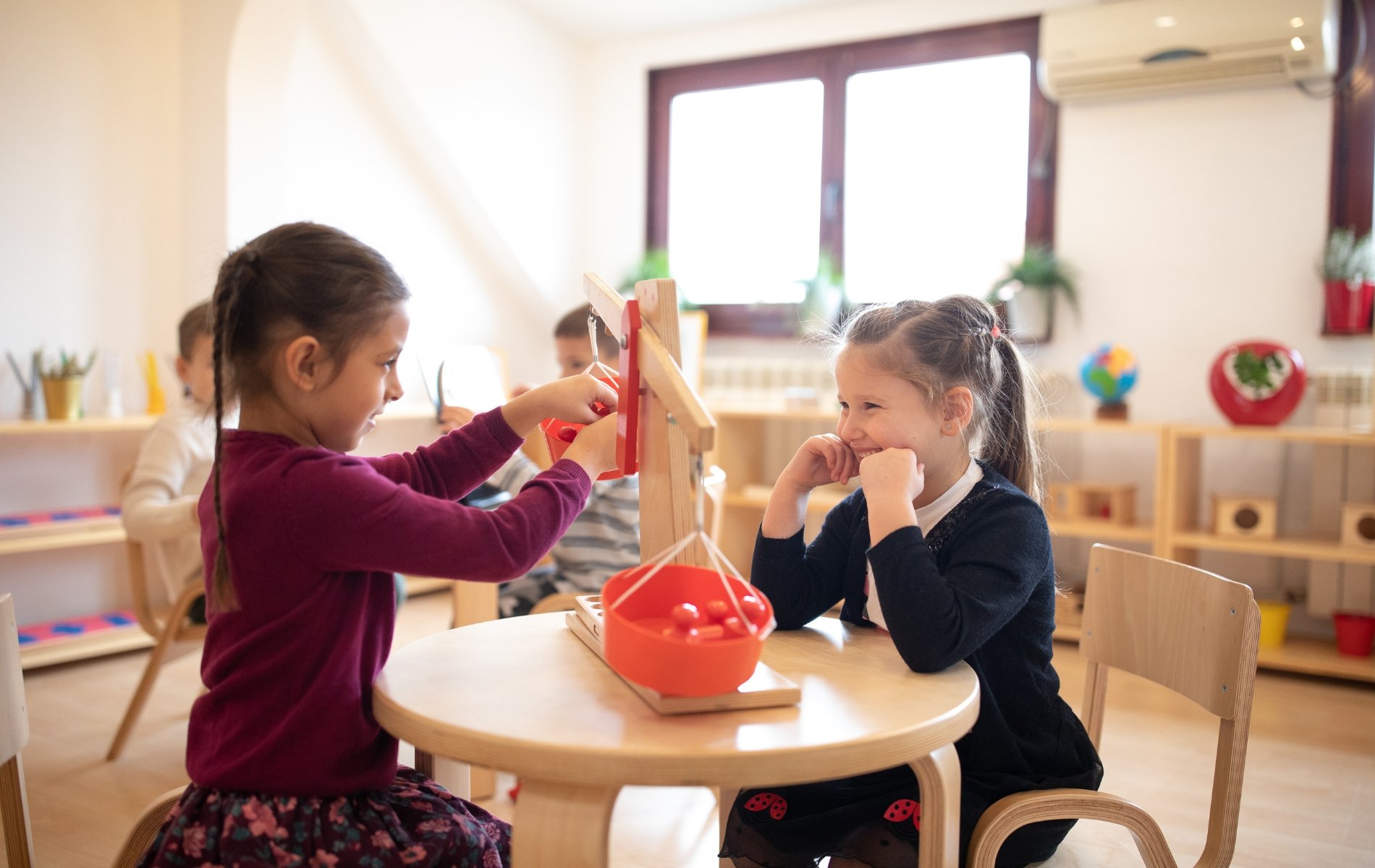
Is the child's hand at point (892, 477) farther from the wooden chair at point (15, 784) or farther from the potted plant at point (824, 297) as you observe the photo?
the potted plant at point (824, 297)

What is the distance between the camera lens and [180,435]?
259 cm

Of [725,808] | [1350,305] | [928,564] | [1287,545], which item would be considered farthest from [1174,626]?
[1350,305]

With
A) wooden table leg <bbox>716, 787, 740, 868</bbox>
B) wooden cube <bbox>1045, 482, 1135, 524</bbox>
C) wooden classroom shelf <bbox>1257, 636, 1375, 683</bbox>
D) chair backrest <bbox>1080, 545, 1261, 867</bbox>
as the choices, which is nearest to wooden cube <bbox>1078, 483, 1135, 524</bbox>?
wooden cube <bbox>1045, 482, 1135, 524</bbox>

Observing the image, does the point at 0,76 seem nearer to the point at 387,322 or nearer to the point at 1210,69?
the point at 387,322

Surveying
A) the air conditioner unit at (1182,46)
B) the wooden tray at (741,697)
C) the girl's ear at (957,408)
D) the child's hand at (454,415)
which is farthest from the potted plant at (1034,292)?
the wooden tray at (741,697)

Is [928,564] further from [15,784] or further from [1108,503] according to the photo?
[1108,503]

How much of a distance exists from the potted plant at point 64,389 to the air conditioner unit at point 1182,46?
11.4 ft

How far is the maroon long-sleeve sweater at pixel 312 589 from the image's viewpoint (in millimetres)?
985

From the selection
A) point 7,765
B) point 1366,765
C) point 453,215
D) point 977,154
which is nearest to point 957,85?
point 977,154

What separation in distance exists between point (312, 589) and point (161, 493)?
172cm

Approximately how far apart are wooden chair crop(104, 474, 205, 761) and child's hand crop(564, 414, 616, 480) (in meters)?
1.59

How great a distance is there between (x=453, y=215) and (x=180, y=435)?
230 centimetres

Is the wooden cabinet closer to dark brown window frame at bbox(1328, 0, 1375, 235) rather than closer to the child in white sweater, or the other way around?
the child in white sweater

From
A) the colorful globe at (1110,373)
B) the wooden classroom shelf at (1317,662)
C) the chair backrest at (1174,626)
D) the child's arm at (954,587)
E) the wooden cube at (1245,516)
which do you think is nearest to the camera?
the child's arm at (954,587)
